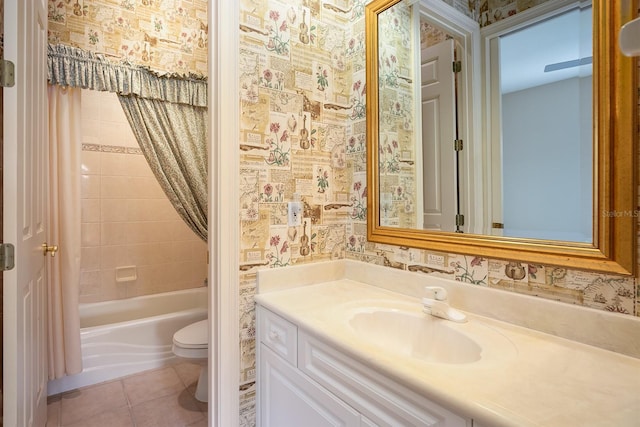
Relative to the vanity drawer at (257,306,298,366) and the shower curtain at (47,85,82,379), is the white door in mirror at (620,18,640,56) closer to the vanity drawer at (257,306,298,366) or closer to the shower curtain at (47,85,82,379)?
the vanity drawer at (257,306,298,366)

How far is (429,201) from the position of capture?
1323mm

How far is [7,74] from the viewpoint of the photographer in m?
1.04

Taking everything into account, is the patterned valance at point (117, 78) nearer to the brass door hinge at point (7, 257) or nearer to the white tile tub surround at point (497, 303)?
the brass door hinge at point (7, 257)

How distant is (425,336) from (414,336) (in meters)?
0.04

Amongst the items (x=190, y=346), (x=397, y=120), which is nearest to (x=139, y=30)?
(x=397, y=120)

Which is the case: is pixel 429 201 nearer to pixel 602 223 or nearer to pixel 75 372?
pixel 602 223

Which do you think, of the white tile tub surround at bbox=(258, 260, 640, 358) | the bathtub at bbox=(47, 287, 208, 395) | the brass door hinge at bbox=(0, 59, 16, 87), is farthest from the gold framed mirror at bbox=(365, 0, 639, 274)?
the bathtub at bbox=(47, 287, 208, 395)

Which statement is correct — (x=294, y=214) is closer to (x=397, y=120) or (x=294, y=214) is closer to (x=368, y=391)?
(x=397, y=120)

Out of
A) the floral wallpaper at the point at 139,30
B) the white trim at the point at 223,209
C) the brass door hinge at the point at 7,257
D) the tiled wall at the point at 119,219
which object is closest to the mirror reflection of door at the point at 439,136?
the white trim at the point at 223,209

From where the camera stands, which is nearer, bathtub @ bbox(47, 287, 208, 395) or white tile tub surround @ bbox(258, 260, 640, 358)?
white tile tub surround @ bbox(258, 260, 640, 358)

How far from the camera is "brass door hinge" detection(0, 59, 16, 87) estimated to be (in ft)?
3.39

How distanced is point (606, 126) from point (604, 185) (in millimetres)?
152

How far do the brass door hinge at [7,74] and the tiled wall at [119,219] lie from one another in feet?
5.69

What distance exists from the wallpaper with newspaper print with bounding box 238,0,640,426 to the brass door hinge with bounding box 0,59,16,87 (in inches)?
29.5
